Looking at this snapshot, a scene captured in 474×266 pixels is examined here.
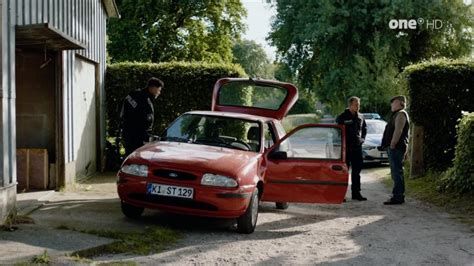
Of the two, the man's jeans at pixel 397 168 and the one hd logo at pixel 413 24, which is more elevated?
the one hd logo at pixel 413 24

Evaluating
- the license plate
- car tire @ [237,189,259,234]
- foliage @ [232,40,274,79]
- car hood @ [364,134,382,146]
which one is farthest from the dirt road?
foliage @ [232,40,274,79]

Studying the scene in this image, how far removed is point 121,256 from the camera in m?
6.00

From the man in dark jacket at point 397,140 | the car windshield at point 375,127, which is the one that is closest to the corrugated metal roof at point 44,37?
the man in dark jacket at point 397,140

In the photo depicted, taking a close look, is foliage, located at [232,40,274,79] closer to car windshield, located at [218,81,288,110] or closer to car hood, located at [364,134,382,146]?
car hood, located at [364,134,382,146]

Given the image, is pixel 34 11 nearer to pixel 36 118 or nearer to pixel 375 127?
pixel 36 118

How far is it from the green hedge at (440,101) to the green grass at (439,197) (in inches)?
27.9

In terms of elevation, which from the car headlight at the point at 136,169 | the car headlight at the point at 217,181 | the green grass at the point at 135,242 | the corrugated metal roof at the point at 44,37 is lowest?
the green grass at the point at 135,242

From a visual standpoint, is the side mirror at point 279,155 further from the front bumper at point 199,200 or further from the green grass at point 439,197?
the green grass at point 439,197

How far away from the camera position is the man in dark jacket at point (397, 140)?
10.4 metres

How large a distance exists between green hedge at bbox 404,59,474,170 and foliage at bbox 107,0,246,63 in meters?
22.4

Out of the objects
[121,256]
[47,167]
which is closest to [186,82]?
[47,167]

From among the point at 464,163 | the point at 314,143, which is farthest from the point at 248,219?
the point at 464,163

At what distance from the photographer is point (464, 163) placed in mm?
10875

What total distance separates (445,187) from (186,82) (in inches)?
282
